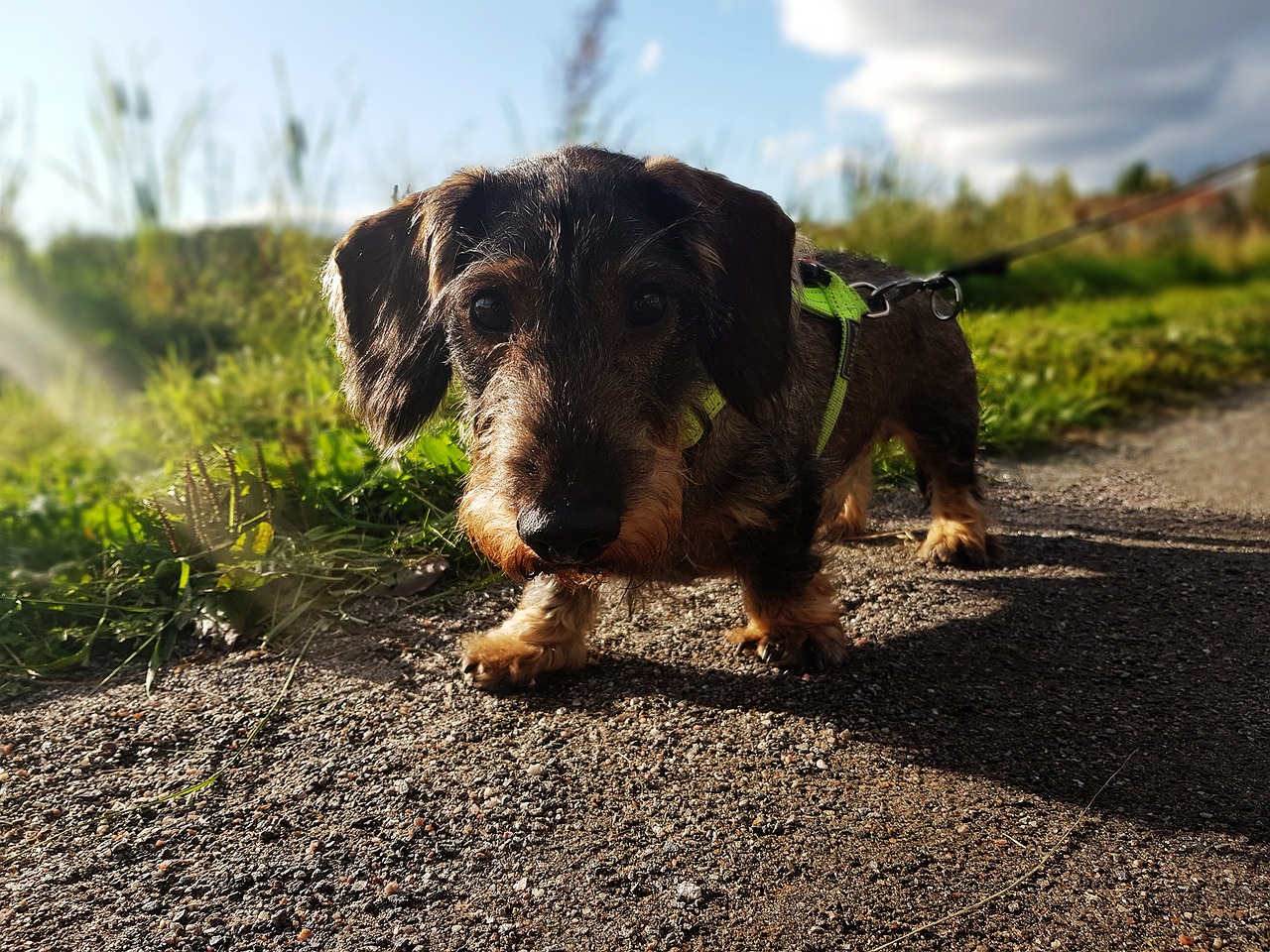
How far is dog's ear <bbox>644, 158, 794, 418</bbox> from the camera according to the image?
2430 mm

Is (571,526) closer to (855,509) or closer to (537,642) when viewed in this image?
(537,642)

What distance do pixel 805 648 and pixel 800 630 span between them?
58 mm

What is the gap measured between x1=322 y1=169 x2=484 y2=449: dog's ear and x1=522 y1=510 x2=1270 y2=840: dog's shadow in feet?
3.07

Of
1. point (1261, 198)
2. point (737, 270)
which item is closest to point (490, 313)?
point (737, 270)

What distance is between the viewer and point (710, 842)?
2.09 m

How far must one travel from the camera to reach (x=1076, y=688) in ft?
8.71

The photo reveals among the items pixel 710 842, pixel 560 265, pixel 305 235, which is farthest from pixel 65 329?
pixel 710 842

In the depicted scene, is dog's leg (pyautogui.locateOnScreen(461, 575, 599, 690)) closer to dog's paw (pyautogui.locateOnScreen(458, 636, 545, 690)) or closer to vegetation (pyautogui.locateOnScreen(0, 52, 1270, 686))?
dog's paw (pyautogui.locateOnScreen(458, 636, 545, 690))

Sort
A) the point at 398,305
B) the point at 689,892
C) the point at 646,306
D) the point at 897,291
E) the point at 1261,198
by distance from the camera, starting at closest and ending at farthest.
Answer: the point at 689,892 → the point at 646,306 → the point at 398,305 → the point at 897,291 → the point at 1261,198

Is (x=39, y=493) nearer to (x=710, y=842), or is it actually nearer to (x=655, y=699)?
(x=655, y=699)

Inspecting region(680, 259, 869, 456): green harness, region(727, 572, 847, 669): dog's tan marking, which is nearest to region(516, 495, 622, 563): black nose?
region(727, 572, 847, 669): dog's tan marking

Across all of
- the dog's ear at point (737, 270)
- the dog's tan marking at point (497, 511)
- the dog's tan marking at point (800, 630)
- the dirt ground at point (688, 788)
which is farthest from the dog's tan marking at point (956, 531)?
the dog's tan marking at point (497, 511)

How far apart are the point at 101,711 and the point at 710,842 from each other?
1872 millimetres

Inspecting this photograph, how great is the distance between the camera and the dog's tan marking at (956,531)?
3615 mm
